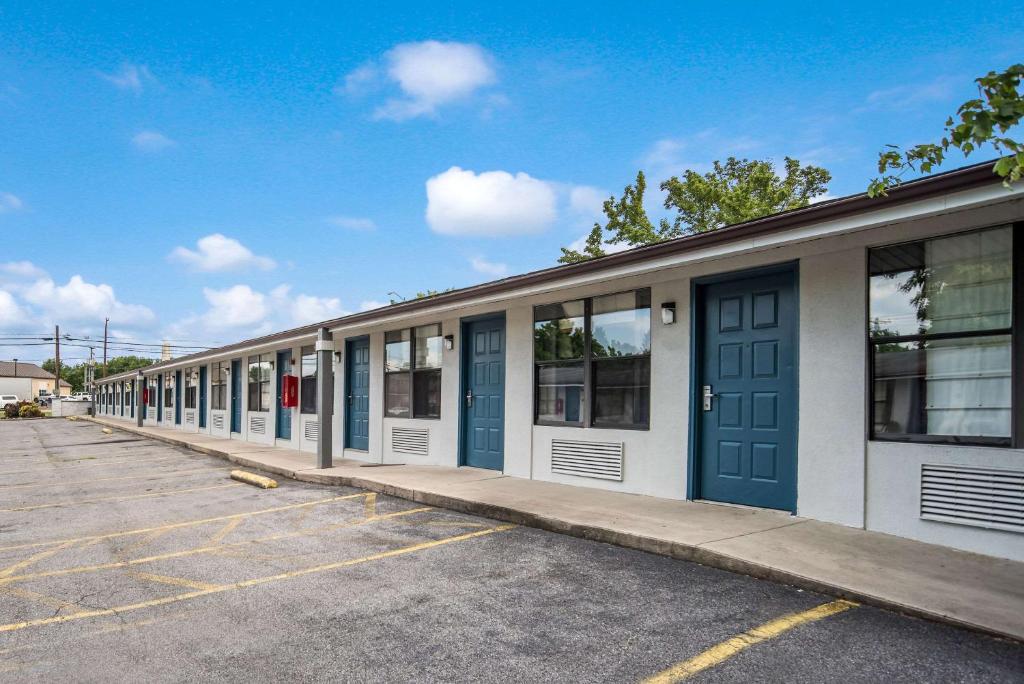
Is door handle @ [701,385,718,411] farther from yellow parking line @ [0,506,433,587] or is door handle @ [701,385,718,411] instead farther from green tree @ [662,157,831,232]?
green tree @ [662,157,831,232]

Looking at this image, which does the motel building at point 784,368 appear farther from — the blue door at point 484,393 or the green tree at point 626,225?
the green tree at point 626,225

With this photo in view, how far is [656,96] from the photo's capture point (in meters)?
15.6

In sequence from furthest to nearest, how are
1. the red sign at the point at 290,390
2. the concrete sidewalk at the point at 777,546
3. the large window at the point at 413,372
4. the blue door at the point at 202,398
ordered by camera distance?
the blue door at the point at 202,398, the red sign at the point at 290,390, the large window at the point at 413,372, the concrete sidewalk at the point at 777,546

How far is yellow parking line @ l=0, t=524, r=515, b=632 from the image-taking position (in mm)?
3951

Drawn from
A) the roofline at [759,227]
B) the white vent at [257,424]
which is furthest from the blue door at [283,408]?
the roofline at [759,227]

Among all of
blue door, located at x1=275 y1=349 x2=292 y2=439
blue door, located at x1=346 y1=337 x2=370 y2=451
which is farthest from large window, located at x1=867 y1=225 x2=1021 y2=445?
blue door, located at x1=275 y1=349 x2=292 y2=439

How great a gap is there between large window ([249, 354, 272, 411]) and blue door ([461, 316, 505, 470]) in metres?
9.15

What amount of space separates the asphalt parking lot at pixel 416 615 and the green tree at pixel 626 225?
23855 millimetres

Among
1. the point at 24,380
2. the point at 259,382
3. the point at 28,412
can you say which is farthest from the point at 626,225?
the point at 24,380

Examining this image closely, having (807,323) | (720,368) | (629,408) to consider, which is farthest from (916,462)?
(629,408)

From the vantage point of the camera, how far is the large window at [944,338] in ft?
16.2

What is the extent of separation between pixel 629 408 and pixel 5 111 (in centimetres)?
2296

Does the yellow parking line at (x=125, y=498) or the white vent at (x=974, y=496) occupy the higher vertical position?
the white vent at (x=974, y=496)

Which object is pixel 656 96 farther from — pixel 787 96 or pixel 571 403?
pixel 571 403
